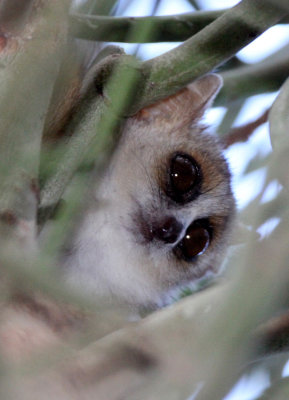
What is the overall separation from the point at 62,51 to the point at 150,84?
0.21 meters

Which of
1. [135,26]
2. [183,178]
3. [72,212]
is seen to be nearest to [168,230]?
[183,178]

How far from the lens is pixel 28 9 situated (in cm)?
116

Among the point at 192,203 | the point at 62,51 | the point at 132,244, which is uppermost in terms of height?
the point at 62,51

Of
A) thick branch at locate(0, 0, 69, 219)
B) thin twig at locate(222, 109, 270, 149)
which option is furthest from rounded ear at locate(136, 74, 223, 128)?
thick branch at locate(0, 0, 69, 219)

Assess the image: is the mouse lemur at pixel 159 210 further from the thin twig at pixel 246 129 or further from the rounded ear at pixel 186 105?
the thin twig at pixel 246 129

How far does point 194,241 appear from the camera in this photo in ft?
8.84

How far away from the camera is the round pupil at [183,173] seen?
2.47 metres

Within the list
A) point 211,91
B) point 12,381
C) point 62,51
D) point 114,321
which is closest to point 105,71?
point 62,51

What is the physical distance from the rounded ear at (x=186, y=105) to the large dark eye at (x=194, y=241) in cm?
39

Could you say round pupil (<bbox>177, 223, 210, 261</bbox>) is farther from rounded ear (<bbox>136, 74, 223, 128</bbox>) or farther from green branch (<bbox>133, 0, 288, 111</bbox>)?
green branch (<bbox>133, 0, 288, 111</bbox>)

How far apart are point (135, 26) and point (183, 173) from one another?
96 centimetres

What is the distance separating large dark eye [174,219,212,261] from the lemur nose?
0.63ft

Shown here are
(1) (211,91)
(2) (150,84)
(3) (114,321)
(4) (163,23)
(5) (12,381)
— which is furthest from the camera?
(1) (211,91)

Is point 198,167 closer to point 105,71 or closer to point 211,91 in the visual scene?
point 211,91
